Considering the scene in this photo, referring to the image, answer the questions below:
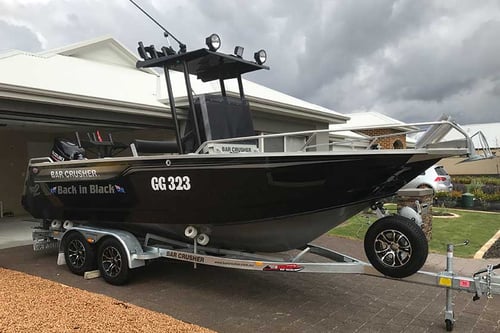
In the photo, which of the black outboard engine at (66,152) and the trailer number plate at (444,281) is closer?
the trailer number plate at (444,281)

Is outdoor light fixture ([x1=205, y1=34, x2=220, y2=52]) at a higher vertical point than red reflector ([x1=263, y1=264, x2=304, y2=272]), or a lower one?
higher

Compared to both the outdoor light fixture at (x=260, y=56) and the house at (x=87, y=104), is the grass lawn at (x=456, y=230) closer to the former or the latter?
the house at (x=87, y=104)

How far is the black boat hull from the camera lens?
4213 mm

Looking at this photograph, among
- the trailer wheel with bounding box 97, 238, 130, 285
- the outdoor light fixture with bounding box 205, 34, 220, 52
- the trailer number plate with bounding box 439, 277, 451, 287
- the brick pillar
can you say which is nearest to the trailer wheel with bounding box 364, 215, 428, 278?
the trailer number plate with bounding box 439, 277, 451, 287

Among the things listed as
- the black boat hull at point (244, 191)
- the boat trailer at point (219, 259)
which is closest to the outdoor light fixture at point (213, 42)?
the black boat hull at point (244, 191)

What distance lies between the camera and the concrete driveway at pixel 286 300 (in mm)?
4395

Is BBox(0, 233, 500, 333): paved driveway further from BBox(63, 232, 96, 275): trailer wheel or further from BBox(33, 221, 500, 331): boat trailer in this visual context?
BBox(33, 221, 500, 331): boat trailer

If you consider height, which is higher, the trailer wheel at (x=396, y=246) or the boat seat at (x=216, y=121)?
the boat seat at (x=216, y=121)

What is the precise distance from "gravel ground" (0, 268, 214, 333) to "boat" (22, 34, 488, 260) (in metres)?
1.13

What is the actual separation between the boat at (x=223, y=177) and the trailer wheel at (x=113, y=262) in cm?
32

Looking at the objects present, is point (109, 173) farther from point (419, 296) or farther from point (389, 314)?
point (419, 296)

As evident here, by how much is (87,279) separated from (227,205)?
2545mm

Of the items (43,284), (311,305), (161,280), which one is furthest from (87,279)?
(311,305)

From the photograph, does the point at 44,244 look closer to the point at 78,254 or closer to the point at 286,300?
the point at 78,254
